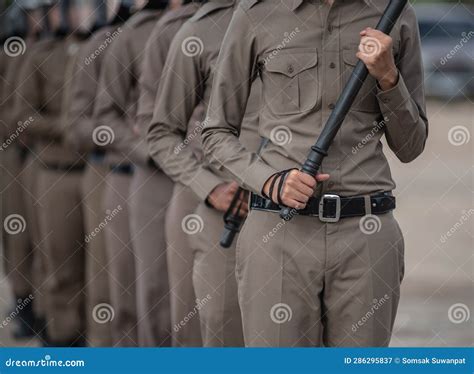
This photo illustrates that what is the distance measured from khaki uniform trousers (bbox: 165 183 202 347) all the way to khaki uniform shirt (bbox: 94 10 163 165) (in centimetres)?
55

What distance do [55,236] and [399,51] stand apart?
3455 mm

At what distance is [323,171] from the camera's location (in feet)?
16.2

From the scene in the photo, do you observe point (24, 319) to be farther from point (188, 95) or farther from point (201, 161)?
point (188, 95)

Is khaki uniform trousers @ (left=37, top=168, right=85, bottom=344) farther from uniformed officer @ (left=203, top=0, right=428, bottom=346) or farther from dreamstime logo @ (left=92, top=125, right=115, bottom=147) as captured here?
uniformed officer @ (left=203, top=0, right=428, bottom=346)

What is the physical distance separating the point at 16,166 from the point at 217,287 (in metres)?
2.89

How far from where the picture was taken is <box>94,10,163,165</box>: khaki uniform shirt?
698 centimetres

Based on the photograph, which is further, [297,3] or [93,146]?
[93,146]

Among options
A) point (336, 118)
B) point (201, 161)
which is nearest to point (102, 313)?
point (201, 161)

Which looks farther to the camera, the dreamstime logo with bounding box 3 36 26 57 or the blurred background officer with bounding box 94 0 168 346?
the dreamstime logo with bounding box 3 36 26 57

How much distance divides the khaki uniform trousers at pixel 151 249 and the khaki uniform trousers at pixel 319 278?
184 cm

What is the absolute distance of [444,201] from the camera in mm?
12477
